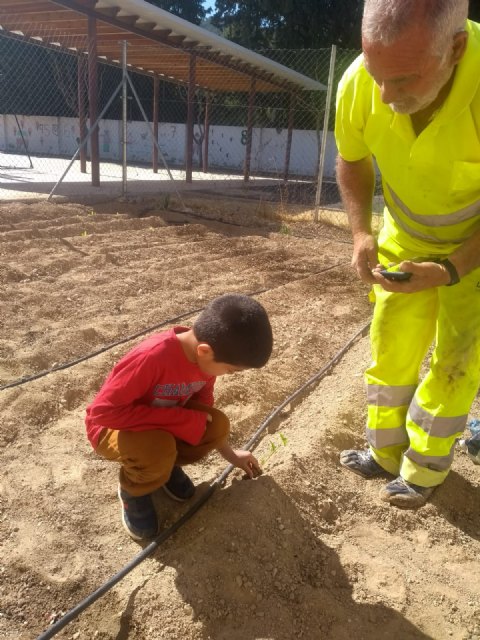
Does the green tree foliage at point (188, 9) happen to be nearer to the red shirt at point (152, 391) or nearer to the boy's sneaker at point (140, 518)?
the red shirt at point (152, 391)

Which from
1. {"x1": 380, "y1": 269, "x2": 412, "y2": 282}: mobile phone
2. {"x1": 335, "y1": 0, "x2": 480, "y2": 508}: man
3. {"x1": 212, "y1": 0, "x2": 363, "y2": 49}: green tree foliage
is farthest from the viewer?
{"x1": 212, "y1": 0, "x2": 363, "y2": 49}: green tree foliage

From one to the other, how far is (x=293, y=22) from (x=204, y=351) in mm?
23302

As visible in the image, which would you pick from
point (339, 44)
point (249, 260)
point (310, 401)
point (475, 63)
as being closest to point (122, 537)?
point (310, 401)

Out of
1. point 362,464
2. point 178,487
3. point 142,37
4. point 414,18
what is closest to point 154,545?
point 178,487

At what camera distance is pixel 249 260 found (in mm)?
6398

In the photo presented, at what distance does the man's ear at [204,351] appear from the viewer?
6.02 feet

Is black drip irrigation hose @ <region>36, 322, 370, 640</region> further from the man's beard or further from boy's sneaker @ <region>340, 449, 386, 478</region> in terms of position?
the man's beard

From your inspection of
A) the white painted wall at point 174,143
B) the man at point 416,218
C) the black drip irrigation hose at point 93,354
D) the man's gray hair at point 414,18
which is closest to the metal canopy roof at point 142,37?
the white painted wall at point 174,143

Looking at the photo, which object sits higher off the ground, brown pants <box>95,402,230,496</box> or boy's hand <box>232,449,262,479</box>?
brown pants <box>95,402,230,496</box>

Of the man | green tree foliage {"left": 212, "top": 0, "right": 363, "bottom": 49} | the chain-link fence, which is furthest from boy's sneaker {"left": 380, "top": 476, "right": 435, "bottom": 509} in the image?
green tree foliage {"left": 212, "top": 0, "right": 363, "bottom": 49}

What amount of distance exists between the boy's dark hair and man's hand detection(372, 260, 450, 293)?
553 mm

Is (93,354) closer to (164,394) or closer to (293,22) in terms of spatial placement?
(164,394)

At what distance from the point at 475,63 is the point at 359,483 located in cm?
177

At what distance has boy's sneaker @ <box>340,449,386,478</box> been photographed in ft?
8.42
